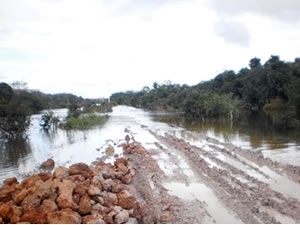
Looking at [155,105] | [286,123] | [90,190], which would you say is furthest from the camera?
[155,105]

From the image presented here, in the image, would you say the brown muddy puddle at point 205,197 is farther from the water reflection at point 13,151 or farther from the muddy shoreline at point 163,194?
the water reflection at point 13,151

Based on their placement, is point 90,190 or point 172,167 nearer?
point 90,190

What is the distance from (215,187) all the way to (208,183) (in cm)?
60

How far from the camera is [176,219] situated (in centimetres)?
904

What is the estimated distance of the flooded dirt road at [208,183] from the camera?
361 inches

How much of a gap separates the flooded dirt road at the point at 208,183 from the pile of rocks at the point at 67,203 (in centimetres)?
58

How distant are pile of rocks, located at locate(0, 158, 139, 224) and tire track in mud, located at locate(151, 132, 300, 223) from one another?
2555 millimetres

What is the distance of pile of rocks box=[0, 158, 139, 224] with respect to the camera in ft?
29.2

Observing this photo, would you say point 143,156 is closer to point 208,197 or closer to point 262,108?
point 208,197

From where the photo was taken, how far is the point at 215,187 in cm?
1180

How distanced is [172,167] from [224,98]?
36.0 meters

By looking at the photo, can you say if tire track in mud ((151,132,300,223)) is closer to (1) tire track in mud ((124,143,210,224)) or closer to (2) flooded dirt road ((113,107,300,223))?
(2) flooded dirt road ((113,107,300,223))

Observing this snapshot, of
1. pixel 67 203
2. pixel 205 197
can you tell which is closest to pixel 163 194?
pixel 205 197

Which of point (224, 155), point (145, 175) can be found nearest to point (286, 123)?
point (224, 155)
